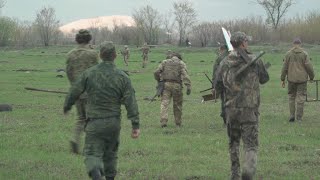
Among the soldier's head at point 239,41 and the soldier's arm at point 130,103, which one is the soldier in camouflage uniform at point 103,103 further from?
the soldier's head at point 239,41

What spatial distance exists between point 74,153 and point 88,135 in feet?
8.86

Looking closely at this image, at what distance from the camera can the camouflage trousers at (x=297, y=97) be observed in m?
15.0

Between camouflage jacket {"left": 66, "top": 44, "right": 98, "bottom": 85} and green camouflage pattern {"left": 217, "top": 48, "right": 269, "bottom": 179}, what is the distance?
2.64 meters

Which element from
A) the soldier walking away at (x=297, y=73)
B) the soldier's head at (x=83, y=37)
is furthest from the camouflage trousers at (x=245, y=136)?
the soldier walking away at (x=297, y=73)

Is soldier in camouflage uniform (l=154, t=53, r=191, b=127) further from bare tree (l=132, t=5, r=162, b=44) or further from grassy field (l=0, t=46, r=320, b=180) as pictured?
bare tree (l=132, t=5, r=162, b=44)

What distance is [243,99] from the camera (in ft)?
25.6

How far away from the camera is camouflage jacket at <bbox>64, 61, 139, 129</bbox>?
7.34 metres

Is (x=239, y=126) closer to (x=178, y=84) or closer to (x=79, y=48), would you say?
(x=79, y=48)

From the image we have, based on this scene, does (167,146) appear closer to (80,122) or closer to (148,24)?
(80,122)

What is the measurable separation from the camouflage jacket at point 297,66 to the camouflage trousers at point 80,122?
676cm

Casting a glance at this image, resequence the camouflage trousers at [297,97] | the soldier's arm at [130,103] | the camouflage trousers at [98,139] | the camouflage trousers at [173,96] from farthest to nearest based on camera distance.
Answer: the camouflage trousers at [297,97] < the camouflage trousers at [173,96] < the soldier's arm at [130,103] < the camouflage trousers at [98,139]

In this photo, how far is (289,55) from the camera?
1496 cm

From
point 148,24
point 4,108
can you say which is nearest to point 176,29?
point 148,24

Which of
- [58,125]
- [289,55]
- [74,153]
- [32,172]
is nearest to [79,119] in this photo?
[74,153]
